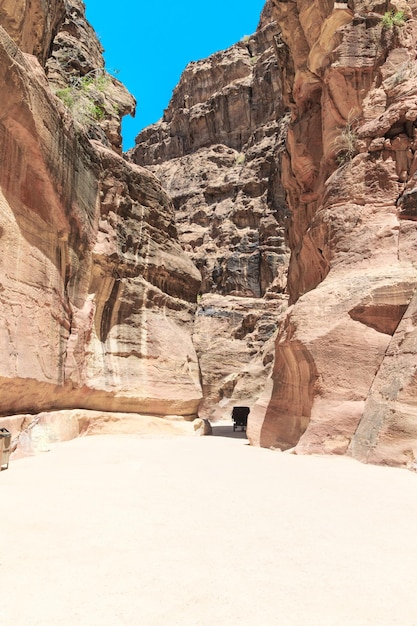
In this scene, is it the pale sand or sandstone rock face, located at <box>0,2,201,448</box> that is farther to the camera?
sandstone rock face, located at <box>0,2,201,448</box>

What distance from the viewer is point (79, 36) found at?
61.5 ft

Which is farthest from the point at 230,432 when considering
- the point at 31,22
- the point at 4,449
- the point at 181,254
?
the point at 31,22

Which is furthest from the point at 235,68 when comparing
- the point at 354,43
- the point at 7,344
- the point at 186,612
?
the point at 186,612

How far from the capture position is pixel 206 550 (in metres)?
2.76

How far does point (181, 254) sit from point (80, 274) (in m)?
5.05

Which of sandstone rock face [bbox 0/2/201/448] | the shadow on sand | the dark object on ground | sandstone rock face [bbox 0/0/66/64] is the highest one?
sandstone rock face [bbox 0/0/66/64]

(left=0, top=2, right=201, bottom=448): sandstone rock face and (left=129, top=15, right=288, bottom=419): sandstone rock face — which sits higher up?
(left=129, top=15, right=288, bottom=419): sandstone rock face

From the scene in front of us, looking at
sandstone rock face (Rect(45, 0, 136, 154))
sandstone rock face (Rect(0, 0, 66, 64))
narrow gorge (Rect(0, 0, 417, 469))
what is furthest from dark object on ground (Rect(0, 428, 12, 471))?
sandstone rock face (Rect(45, 0, 136, 154))

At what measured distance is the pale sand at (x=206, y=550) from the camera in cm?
204

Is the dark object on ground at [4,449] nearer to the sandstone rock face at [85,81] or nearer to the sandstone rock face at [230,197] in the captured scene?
the sandstone rock face at [85,81]

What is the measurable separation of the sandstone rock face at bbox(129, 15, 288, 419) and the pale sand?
2291 centimetres

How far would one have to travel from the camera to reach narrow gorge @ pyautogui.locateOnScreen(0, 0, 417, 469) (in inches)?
306

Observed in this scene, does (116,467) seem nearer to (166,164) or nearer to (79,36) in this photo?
(79,36)

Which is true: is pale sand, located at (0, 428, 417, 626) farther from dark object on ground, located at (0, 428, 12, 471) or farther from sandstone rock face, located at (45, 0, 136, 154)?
sandstone rock face, located at (45, 0, 136, 154)
